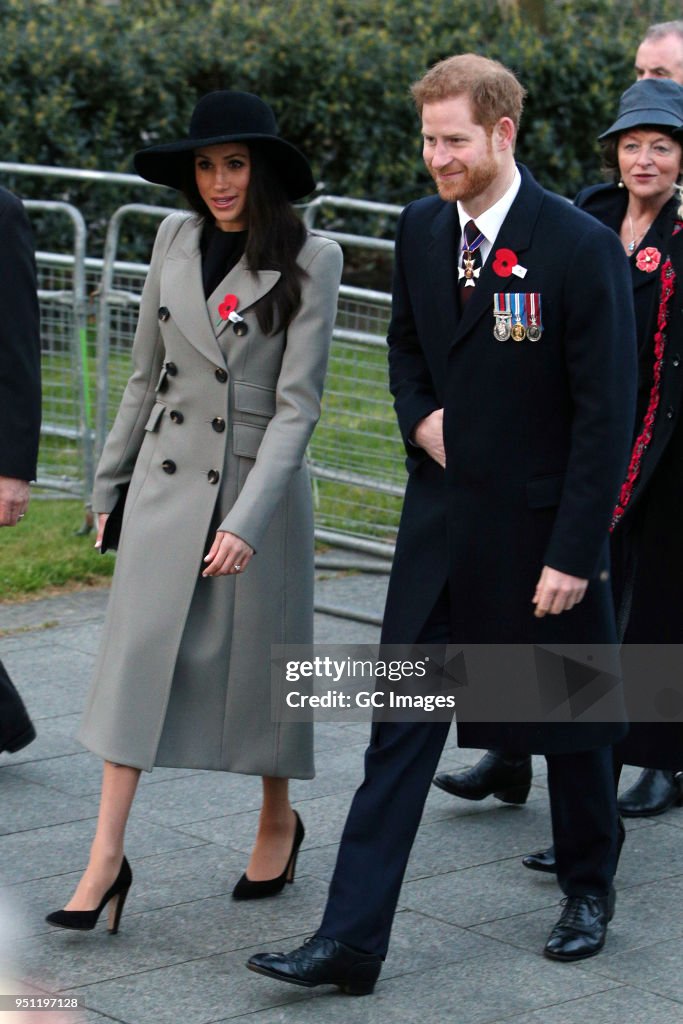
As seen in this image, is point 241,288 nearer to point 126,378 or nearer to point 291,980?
point 291,980

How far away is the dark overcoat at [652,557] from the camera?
15.3 feet

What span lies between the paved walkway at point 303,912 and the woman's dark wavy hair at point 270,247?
4.75 feet

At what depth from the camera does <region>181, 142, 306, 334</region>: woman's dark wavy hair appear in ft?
13.8

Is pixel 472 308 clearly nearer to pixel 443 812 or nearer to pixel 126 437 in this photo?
pixel 126 437

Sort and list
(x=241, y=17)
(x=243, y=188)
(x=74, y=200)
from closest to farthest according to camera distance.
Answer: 1. (x=243, y=188)
2. (x=74, y=200)
3. (x=241, y=17)

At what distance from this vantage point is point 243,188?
423 cm

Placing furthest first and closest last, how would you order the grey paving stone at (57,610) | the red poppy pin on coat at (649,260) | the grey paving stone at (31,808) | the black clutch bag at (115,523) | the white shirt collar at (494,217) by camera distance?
the grey paving stone at (57,610), the grey paving stone at (31,808), the red poppy pin on coat at (649,260), the black clutch bag at (115,523), the white shirt collar at (494,217)

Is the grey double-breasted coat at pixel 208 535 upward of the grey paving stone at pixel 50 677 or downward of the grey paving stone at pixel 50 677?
upward

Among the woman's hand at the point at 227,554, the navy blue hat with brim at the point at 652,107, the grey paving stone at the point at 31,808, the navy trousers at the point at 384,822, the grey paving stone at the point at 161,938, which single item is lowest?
the grey paving stone at the point at 31,808

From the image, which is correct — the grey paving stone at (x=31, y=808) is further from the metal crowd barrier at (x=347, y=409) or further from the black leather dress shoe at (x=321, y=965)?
the metal crowd barrier at (x=347, y=409)

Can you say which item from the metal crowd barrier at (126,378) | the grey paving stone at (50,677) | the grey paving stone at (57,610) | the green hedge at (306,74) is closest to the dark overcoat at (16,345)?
the grey paving stone at (50,677)

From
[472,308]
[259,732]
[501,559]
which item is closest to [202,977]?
[259,732]

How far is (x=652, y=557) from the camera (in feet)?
15.7

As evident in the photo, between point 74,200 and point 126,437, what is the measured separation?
29.7 feet
